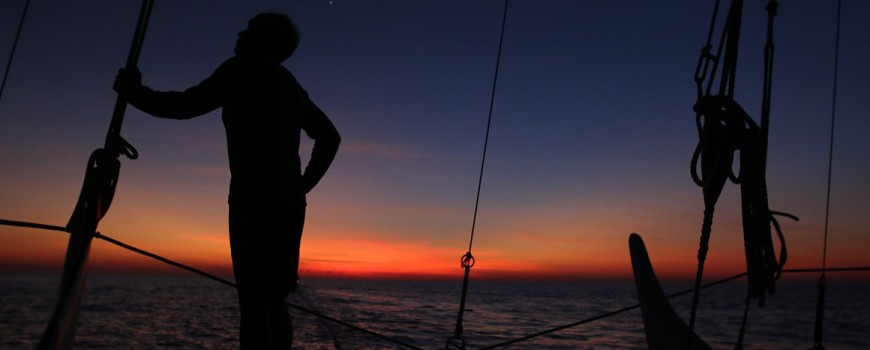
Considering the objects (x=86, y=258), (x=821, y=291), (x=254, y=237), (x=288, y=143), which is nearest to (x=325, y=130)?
(x=288, y=143)

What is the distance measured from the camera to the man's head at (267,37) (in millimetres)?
2170

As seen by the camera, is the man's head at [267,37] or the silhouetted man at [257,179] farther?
the man's head at [267,37]

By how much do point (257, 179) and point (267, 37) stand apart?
0.62 metres

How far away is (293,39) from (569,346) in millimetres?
14719

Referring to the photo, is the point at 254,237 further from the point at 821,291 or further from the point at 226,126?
the point at 821,291

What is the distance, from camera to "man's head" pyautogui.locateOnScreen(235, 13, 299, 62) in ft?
7.12

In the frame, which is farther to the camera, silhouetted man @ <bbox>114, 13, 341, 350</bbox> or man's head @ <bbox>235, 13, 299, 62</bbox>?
man's head @ <bbox>235, 13, 299, 62</bbox>

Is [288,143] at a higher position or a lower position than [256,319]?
higher

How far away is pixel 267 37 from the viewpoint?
2193mm

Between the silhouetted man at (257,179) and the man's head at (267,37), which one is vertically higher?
the man's head at (267,37)

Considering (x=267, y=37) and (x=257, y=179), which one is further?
(x=267, y=37)

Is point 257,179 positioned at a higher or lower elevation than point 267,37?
lower

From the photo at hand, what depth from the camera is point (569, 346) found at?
49.9ft

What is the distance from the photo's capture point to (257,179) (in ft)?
6.59
